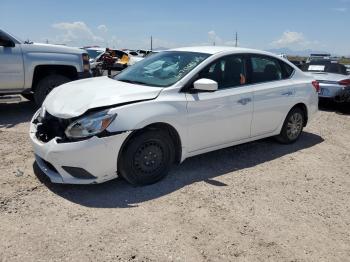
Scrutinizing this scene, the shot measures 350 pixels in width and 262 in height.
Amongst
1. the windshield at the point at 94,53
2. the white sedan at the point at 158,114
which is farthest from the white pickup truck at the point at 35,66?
the windshield at the point at 94,53

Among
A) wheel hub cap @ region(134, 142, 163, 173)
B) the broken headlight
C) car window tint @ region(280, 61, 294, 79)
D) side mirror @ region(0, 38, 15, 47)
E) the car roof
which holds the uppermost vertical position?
side mirror @ region(0, 38, 15, 47)

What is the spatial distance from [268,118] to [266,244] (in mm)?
2714

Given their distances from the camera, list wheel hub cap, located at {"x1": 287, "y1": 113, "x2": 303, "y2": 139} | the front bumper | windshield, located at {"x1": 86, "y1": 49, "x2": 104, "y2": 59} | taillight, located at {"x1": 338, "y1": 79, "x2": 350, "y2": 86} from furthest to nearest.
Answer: windshield, located at {"x1": 86, "y1": 49, "x2": 104, "y2": 59}
taillight, located at {"x1": 338, "y1": 79, "x2": 350, "y2": 86}
wheel hub cap, located at {"x1": 287, "y1": 113, "x2": 303, "y2": 139}
the front bumper

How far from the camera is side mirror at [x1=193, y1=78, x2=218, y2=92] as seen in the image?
4.63m

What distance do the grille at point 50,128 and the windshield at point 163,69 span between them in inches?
47.4

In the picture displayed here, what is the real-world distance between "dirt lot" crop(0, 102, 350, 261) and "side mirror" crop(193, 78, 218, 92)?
1136 mm

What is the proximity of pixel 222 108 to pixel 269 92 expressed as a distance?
1.11m

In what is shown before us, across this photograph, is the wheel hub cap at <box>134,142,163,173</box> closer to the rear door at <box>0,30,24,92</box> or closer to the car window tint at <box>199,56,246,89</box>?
the car window tint at <box>199,56,246,89</box>

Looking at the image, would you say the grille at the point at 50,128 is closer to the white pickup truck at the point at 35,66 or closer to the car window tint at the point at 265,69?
the car window tint at the point at 265,69

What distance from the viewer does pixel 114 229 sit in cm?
360

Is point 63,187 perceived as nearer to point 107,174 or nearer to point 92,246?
point 107,174

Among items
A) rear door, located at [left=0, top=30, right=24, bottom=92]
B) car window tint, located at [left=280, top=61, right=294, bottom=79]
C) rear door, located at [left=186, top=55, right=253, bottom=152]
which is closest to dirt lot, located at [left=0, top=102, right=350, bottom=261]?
rear door, located at [left=186, top=55, right=253, bottom=152]

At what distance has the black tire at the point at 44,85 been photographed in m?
8.12

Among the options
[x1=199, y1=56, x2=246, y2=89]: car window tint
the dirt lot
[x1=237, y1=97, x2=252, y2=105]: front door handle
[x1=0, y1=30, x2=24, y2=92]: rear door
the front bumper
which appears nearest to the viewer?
the dirt lot
